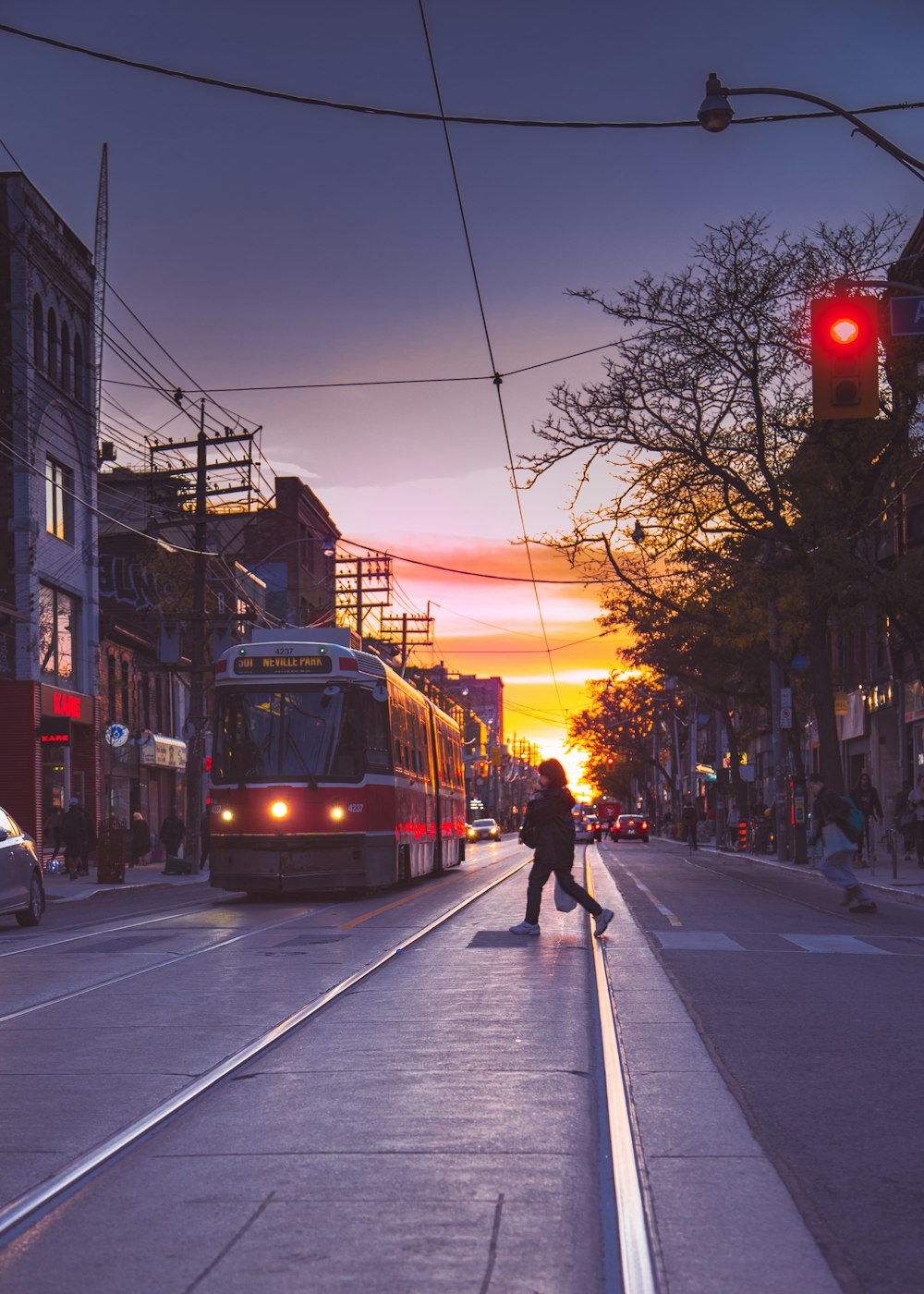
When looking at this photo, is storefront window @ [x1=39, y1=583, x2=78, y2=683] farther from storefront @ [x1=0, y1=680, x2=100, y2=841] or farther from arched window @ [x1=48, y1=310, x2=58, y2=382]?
arched window @ [x1=48, y1=310, x2=58, y2=382]

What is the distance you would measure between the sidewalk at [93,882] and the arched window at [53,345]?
12.2 m

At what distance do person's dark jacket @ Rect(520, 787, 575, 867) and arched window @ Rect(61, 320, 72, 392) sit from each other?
29.5 meters

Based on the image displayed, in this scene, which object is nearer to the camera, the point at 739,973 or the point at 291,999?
the point at 291,999

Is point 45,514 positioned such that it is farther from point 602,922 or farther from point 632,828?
point 632,828

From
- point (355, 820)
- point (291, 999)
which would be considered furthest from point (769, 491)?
point (291, 999)

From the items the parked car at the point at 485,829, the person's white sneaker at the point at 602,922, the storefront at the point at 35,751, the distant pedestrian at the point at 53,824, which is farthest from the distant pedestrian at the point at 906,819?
the parked car at the point at 485,829

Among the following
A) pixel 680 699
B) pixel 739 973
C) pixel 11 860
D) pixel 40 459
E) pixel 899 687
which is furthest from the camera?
pixel 680 699

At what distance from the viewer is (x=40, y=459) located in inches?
1606

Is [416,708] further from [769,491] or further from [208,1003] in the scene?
[208,1003]

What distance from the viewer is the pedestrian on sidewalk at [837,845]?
66.7 ft

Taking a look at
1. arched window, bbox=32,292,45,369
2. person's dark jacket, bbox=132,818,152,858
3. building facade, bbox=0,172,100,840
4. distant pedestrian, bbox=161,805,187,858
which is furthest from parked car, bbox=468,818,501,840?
arched window, bbox=32,292,45,369

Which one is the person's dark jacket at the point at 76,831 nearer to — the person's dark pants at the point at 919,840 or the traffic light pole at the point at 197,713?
the traffic light pole at the point at 197,713

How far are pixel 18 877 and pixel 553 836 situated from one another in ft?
24.7

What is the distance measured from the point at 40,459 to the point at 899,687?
80.9ft
